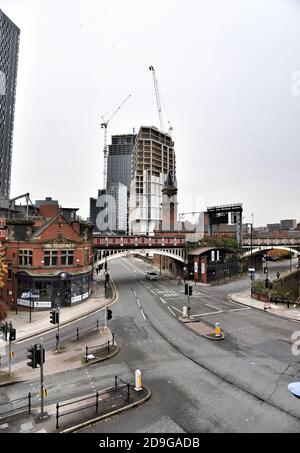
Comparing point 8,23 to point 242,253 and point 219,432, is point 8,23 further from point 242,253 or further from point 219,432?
point 219,432

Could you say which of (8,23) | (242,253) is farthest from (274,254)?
(8,23)

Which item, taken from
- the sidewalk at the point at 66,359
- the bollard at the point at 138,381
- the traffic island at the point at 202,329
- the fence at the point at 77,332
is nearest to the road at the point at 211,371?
the traffic island at the point at 202,329

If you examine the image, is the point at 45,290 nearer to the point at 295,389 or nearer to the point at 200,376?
the point at 200,376

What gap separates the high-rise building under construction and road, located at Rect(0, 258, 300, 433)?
105 m

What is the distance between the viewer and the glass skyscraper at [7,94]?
6348 inches

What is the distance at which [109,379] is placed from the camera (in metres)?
14.8

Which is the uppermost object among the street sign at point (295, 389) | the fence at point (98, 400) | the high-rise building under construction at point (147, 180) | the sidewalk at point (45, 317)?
the high-rise building under construction at point (147, 180)

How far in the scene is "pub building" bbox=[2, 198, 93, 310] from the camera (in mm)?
31375

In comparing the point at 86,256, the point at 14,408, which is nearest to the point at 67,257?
the point at 86,256

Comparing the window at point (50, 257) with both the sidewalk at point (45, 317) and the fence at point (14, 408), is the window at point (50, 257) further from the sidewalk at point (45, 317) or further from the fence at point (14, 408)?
the fence at point (14, 408)

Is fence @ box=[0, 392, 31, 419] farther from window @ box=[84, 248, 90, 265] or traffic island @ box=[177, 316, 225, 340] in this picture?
window @ box=[84, 248, 90, 265]

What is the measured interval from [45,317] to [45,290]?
3.80 m

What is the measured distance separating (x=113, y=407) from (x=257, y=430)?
5.80 metres

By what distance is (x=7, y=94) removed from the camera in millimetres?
173750
